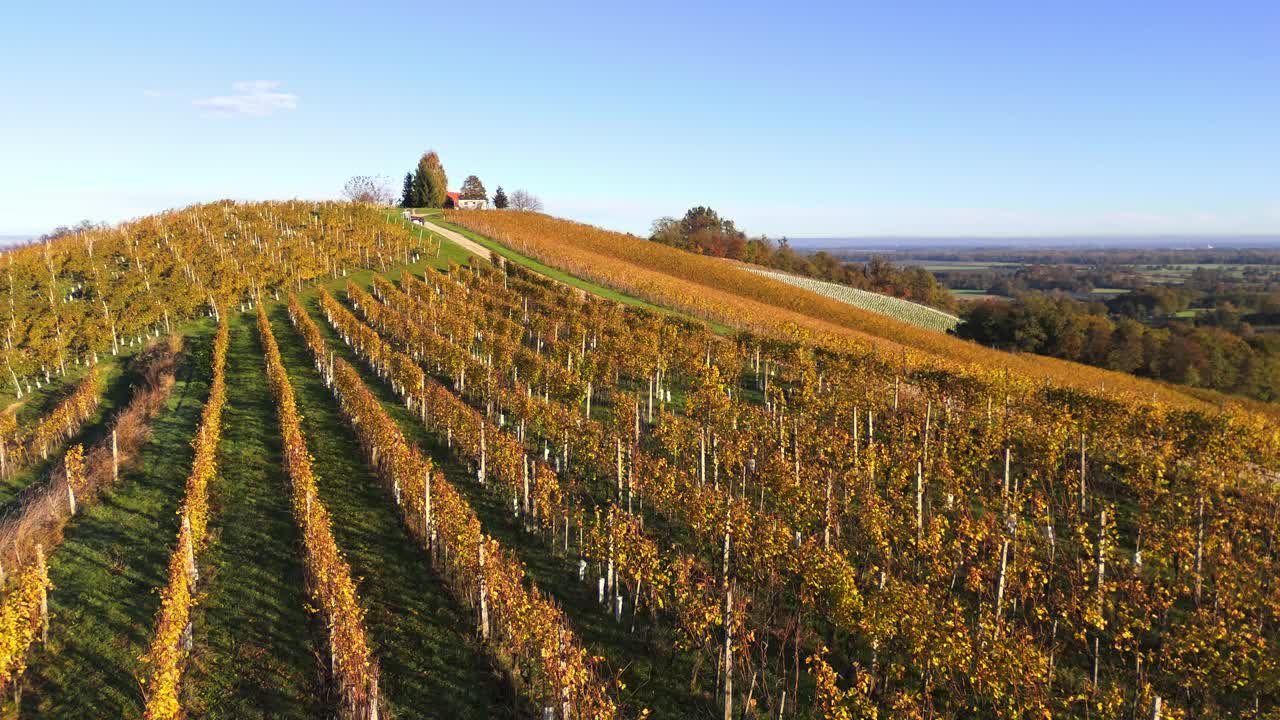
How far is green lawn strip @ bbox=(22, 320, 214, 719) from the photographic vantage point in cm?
1496

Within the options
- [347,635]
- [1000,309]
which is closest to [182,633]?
[347,635]

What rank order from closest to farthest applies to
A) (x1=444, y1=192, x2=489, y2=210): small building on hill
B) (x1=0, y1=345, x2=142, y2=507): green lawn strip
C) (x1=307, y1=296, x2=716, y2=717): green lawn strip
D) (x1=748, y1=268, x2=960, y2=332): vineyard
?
(x1=307, y1=296, x2=716, y2=717): green lawn strip → (x1=0, y1=345, x2=142, y2=507): green lawn strip → (x1=748, y1=268, x2=960, y2=332): vineyard → (x1=444, y1=192, x2=489, y2=210): small building on hill

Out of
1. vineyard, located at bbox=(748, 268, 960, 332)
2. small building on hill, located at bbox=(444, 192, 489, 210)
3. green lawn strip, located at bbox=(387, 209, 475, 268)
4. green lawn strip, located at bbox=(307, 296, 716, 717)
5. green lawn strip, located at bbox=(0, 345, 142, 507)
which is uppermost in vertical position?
small building on hill, located at bbox=(444, 192, 489, 210)

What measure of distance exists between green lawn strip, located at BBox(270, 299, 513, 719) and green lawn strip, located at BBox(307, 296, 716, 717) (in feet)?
8.65

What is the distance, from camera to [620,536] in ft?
59.5

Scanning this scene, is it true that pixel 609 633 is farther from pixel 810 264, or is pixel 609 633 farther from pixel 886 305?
pixel 810 264

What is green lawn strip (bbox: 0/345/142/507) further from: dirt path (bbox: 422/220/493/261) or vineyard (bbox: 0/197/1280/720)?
dirt path (bbox: 422/220/493/261)

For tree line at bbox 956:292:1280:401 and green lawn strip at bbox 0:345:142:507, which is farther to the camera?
tree line at bbox 956:292:1280:401

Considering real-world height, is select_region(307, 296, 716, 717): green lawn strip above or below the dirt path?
below

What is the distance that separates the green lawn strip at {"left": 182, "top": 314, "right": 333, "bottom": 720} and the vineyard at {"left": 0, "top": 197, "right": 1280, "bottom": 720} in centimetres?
10

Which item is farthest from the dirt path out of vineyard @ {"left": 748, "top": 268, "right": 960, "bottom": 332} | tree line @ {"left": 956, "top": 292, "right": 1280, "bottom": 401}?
tree line @ {"left": 956, "top": 292, "right": 1280, "bottom": 401}

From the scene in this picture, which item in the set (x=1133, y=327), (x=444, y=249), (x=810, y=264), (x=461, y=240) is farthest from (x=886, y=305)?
(x=444, y=249)

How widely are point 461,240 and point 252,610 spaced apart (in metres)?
77.7


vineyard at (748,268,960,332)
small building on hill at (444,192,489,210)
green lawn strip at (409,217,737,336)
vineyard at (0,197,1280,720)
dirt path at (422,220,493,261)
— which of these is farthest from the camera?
small building on hill at (444,192,489,210)
